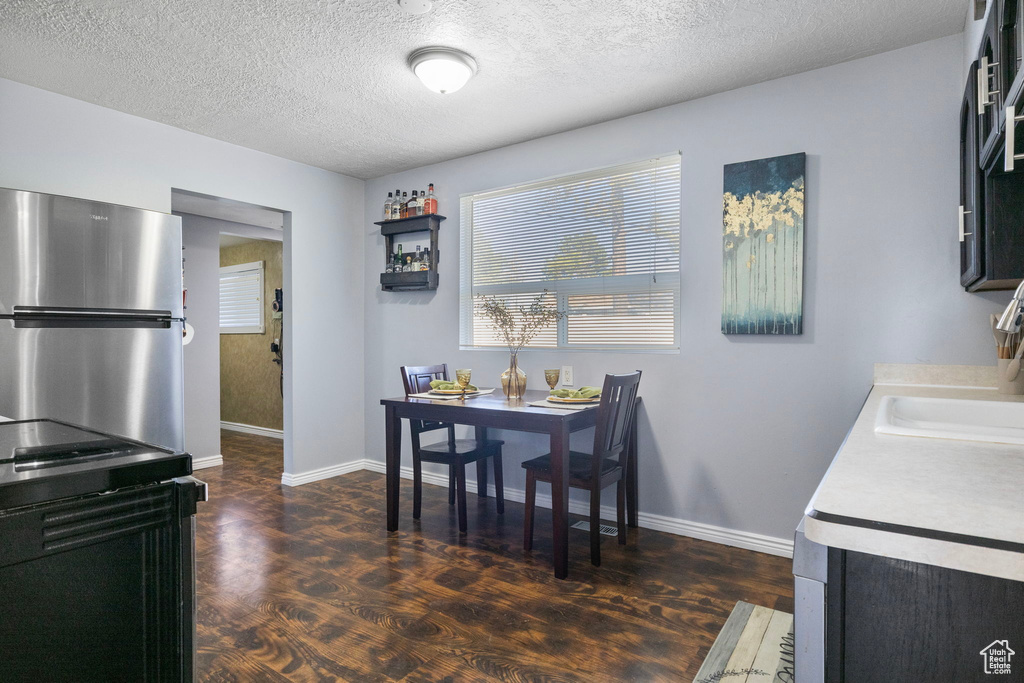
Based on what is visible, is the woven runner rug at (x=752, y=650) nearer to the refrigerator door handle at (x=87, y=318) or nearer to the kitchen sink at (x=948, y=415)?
the kitchen sink at (x=948, y=415)

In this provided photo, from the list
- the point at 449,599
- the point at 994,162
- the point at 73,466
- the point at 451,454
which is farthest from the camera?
the point at 451,454

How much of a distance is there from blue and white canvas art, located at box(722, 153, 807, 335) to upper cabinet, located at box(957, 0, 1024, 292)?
69cm

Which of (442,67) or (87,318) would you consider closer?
(442,67)

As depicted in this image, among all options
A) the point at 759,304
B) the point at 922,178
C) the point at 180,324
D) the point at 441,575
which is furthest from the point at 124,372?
the point at 922,178

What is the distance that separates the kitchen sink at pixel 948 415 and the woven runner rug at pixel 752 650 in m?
0.80

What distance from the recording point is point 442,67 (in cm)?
254

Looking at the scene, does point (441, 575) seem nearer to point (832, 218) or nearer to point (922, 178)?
point (832, 218)

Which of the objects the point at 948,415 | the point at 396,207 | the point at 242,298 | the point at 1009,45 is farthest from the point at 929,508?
the point at 242,298

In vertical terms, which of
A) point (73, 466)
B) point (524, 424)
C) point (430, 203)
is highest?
point (430, 203)

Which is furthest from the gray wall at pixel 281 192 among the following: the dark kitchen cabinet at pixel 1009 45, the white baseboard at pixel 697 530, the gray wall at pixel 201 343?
the dark kitchen cabinet at pixel 1009 45

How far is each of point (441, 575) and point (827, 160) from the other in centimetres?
265

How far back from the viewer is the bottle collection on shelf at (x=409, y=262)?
13.7 feet

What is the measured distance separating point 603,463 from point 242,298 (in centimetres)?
540

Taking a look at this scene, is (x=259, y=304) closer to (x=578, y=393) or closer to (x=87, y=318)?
(x=87, y=318)
